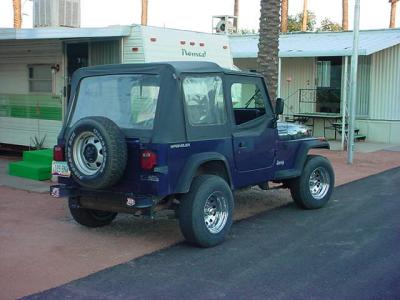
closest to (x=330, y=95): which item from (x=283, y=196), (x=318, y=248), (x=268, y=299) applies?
(x=283, y=196)

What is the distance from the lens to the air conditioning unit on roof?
12.5 m

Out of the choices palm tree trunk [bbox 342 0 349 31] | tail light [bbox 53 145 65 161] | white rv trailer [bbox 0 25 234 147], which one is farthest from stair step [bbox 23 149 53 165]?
palm tree trunk [bbox 342 0 349 31]

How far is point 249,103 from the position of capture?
753cm

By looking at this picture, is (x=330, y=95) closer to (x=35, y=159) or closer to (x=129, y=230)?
(x=35, y=159)

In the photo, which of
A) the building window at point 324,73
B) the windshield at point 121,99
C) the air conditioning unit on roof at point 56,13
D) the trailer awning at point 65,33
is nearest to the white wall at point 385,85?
the building window at point 324,73

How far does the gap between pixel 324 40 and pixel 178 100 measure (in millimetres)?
14133

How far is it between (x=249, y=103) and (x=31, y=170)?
15.0 feet

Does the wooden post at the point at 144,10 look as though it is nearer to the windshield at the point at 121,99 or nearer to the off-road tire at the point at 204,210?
the windshield at the point at 121,99

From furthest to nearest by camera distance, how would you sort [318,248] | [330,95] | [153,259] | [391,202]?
[330,95]
[391,202]
[318,248]
[153,259]

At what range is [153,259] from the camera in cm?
587

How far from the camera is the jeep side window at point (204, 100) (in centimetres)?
634

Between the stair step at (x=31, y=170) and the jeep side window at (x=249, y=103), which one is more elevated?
the jeep side window at (x=249, y=103)

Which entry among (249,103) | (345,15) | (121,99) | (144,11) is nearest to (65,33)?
(249,103)

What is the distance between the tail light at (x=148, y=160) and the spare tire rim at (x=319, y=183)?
3140 millimetres
